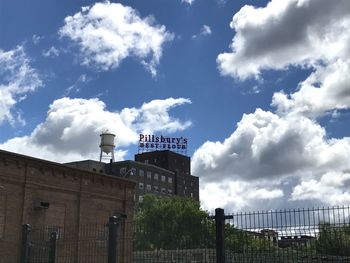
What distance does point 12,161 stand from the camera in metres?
25.6

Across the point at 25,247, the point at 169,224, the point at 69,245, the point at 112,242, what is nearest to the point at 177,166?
the point at 169,224

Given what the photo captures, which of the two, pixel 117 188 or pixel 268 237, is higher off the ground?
pixel 117 188

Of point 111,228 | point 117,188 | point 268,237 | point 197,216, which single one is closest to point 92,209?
point 117,188

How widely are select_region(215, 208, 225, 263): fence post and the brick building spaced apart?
15538 millimetres

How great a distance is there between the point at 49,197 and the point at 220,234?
17.1 metres

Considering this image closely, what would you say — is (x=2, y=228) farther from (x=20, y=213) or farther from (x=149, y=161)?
(x=149, y=161)

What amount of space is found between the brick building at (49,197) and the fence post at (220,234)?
15.5 m

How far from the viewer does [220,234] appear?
1234 centimetres

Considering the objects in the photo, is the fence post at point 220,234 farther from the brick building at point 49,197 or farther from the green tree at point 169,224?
the green tree at point 169,224

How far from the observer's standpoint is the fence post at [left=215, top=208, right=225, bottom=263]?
12.2m

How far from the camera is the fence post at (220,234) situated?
1224 cm

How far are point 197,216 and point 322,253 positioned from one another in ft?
167

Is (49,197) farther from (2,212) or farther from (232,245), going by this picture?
(232,245)

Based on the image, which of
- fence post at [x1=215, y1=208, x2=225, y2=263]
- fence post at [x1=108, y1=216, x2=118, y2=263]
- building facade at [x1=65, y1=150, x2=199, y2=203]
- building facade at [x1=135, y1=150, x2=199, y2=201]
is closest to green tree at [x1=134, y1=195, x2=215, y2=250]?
fence post at [x1=108, y1=216, x2=118, y2=263]
